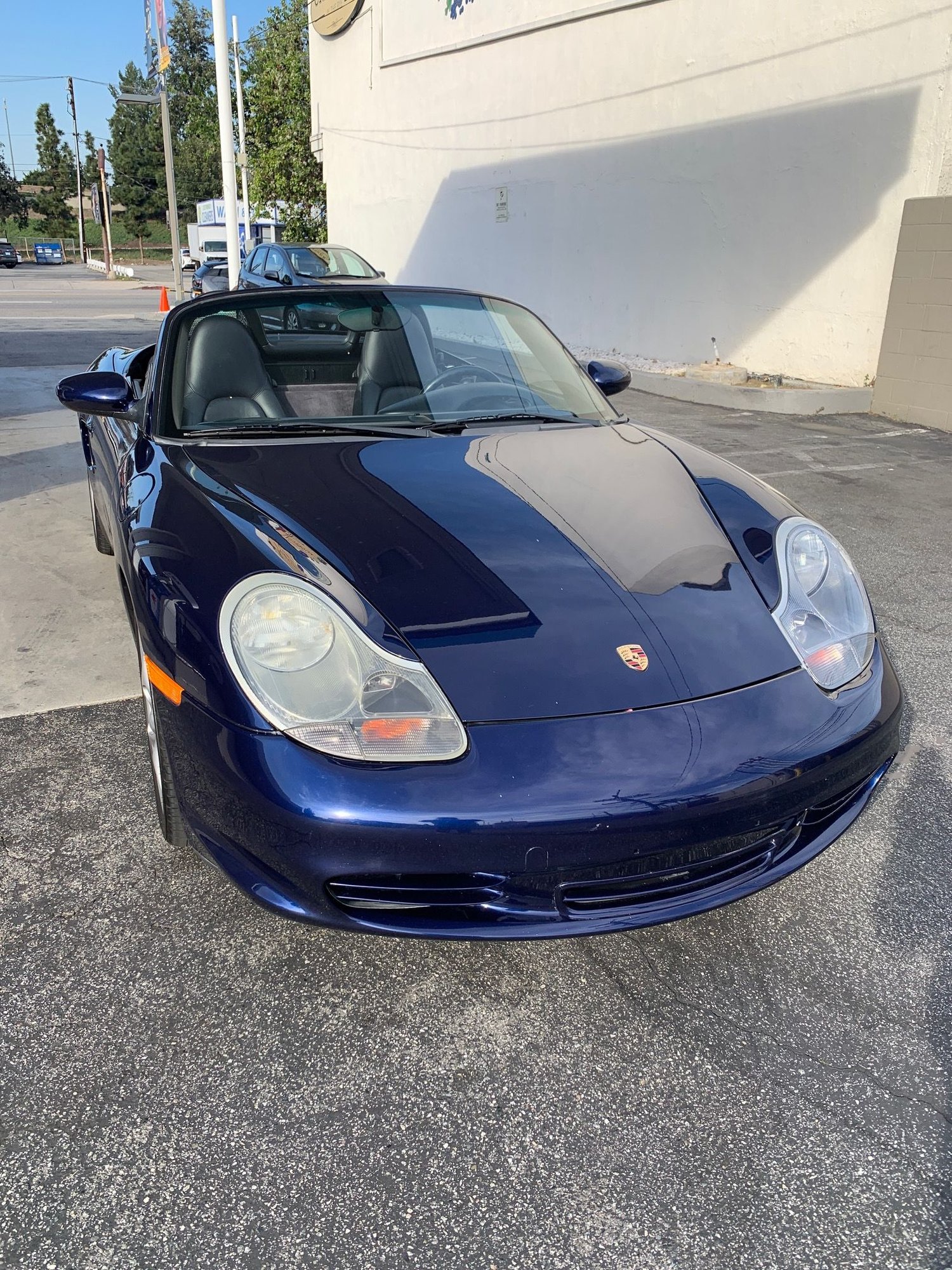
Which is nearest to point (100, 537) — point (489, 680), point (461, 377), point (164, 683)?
point (461, 377)

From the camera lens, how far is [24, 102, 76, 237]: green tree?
73.8 m

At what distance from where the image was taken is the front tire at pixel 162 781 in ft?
6.91

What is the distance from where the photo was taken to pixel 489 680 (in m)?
1.85

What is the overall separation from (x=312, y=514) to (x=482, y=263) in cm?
1448

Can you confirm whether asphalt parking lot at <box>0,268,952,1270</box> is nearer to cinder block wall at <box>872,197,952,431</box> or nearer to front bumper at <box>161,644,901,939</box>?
front bumper at <box>161,644,901,939</box>

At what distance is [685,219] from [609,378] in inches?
332

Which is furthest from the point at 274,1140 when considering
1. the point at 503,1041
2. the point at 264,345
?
the point at 264,345

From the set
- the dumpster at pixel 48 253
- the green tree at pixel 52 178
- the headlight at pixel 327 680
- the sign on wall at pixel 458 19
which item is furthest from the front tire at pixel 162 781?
the green tree at pixel 52 178

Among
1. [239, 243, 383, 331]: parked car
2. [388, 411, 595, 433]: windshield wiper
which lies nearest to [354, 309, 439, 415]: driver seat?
[388, 411, 595, 433]: windshield wiper

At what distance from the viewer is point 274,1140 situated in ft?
5.36

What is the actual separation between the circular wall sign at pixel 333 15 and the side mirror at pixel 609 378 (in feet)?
57.1

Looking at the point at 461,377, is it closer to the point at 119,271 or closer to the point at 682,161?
the point at 682,161

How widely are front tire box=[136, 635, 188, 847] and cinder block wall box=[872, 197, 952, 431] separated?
8234mm

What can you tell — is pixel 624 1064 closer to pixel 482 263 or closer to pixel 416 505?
pixel 416 505
